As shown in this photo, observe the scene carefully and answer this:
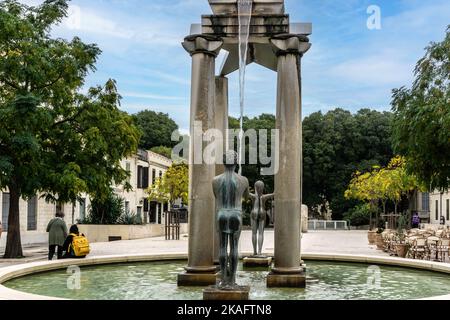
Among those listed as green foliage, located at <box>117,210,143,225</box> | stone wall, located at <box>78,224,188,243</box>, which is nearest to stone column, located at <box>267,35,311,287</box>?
stone wall, located at <box>78,224,188,243</box>

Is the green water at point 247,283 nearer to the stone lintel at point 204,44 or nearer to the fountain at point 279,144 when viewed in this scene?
the fountain at point 279,144

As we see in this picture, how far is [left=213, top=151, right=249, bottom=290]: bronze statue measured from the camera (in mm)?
9258

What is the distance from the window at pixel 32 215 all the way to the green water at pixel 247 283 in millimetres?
24108

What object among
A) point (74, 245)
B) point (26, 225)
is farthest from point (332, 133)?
point (74, 245)

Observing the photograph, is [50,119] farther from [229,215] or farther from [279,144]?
[229,215]

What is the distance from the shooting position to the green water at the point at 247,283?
1038 cm

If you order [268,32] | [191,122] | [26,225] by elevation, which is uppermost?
[268,32]

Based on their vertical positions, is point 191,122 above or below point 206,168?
above

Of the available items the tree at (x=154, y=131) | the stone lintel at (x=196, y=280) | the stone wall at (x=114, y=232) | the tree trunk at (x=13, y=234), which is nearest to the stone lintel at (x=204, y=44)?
the stone lintel at (x=196, y=280)

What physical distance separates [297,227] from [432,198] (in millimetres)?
62311

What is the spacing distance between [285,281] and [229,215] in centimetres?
264
